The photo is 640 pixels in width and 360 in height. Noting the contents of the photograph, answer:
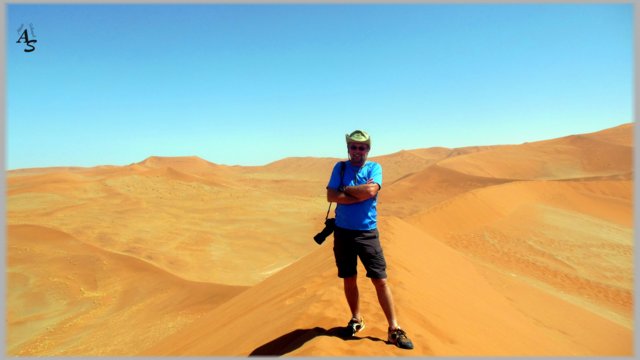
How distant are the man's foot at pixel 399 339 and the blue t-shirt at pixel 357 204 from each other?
0.83 meters

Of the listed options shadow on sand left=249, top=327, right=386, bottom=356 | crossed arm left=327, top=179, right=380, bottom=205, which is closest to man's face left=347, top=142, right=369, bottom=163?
crossed arm left=327, top=179, right=380, bottom=205

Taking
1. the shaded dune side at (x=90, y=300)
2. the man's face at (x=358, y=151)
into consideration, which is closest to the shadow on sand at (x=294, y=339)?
the man's face at (x=358, y=151)

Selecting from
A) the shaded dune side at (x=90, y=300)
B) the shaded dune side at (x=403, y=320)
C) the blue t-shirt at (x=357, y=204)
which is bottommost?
the shaded dune side at (x=90, y=300)

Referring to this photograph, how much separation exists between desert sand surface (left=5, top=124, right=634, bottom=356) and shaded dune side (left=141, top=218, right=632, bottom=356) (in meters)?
0.02

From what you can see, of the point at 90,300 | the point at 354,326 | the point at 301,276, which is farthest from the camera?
the point at 90,300

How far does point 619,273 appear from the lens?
32.3 ft

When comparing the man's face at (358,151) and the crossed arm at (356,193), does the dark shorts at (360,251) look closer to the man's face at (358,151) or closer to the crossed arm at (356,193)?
the crossed arm at (356,193)

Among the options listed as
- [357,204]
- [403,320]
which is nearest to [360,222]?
[357,204]

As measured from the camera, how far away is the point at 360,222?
313 cm

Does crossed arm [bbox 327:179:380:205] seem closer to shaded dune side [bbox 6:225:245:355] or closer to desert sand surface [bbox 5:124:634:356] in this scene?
desert sand surface [bbox 5:124:634:356]

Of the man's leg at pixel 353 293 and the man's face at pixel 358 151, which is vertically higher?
the man's face at pixel 358 151

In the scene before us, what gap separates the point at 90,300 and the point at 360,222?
799 centimetres

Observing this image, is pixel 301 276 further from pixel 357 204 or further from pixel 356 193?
pixel 356 193

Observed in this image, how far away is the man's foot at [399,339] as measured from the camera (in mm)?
3018
